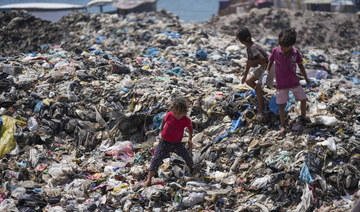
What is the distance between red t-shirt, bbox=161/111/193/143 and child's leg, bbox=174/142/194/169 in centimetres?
8

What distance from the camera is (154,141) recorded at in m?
5.41

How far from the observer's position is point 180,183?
420cm

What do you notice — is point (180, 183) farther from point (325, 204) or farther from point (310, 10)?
point (310, 10)

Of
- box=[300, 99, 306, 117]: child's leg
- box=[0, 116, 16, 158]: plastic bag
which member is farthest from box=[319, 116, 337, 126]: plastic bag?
box=[0, 116, 16, 158]: plastic bag

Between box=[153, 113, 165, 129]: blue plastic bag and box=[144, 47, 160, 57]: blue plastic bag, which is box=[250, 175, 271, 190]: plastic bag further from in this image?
box=[144, 47, 160, 57]: blue plastic bag

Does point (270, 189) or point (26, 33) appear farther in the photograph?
point (26, 33)

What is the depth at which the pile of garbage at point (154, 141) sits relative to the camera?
12.9ft

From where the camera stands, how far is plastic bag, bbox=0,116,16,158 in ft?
16.8

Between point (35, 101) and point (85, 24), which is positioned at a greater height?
point (85, 24)

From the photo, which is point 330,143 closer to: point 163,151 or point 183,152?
point 183,152

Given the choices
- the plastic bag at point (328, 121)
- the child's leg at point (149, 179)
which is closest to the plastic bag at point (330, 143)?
the plastic bag at point (328, 121)

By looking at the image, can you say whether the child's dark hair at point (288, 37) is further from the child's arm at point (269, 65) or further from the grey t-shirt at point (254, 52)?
the grey t-shirt at point (254, 52)

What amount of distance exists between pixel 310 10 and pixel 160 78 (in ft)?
60.5

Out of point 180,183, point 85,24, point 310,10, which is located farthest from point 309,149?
point 310,10
